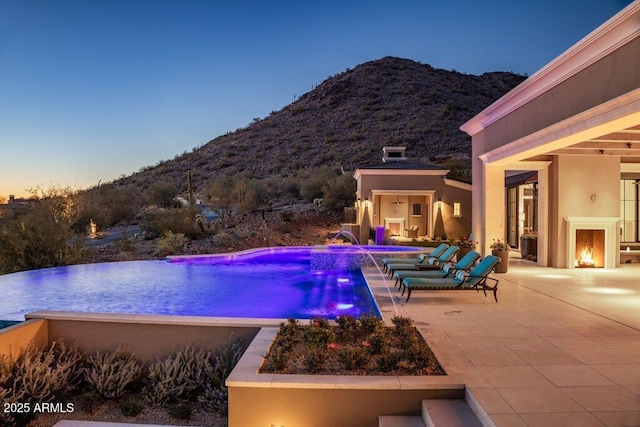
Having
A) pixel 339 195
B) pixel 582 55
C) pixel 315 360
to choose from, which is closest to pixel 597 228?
pixel 582 55

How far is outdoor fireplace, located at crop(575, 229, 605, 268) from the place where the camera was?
40.2 feet

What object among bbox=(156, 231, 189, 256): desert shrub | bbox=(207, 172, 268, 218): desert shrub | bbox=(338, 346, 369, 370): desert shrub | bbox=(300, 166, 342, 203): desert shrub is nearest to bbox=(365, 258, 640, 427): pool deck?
bbox=(338, 346, 369, 370): desert shrub

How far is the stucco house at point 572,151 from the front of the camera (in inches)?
248

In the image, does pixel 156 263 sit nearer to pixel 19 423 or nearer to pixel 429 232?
pixel 19 423

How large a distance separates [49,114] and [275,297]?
79.8 ft

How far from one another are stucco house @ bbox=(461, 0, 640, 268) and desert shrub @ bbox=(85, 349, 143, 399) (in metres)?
7.68

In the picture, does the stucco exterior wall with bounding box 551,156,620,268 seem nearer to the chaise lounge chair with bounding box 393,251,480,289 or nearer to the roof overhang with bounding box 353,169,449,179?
the chaise lounge chair with bounding box 393,251,480,289

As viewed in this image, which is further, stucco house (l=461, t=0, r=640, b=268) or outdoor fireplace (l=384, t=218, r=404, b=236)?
outdoor fireplace (l=384, t=218, r=404, b=236)

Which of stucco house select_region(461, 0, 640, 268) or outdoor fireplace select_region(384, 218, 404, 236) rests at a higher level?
stucco house select_region(461, 0, 640, 268)

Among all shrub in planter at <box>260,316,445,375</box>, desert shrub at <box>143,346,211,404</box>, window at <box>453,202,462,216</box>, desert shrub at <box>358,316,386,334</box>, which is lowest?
desert shrub at <box>143,346,211,404</box>

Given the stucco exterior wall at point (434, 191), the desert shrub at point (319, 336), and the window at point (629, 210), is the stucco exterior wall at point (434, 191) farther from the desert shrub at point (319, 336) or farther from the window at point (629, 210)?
the desert shrub at point (319, 336)

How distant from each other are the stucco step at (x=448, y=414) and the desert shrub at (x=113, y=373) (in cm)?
390

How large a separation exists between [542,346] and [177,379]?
15.5 feet

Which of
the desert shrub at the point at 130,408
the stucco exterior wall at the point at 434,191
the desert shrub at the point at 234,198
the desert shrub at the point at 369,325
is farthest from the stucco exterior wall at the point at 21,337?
the desert shrub at the point at 234,198
